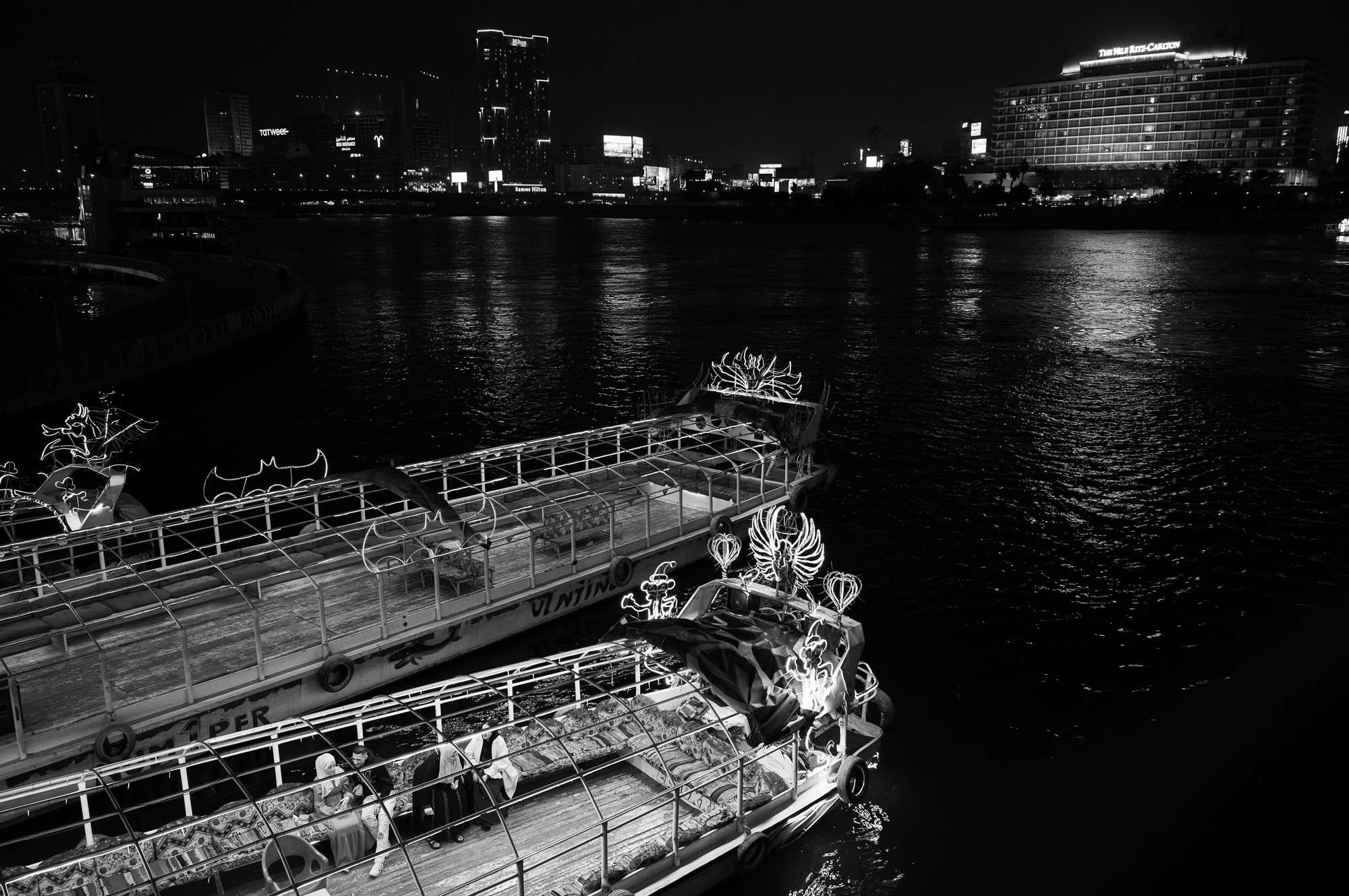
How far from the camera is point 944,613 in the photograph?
25.1m

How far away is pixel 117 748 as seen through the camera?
51.4 ft

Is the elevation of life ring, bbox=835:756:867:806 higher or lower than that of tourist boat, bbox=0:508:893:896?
lower

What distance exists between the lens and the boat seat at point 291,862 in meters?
11.8

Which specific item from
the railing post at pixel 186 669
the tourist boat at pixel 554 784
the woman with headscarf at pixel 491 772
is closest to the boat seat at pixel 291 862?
the tourist boat at pixel 554 784

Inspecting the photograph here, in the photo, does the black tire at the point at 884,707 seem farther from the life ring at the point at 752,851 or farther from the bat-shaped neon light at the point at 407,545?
the bat-shaped neon light at the point at 407,545

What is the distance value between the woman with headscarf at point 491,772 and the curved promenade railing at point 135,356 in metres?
37.4

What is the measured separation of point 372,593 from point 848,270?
109 meters

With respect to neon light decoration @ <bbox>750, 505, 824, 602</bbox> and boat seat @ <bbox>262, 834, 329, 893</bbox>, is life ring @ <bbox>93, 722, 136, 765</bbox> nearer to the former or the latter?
boat seat @ <bbox>262, 834, 329, 893</bbox>

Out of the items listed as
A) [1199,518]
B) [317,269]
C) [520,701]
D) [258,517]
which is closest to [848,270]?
[317,269]

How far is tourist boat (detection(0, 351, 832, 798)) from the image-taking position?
16703 mm

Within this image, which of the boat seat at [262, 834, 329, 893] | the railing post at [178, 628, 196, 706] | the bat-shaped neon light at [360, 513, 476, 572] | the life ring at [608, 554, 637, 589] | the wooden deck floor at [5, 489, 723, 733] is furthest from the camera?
the life ring at [608, 554, 637, 589]

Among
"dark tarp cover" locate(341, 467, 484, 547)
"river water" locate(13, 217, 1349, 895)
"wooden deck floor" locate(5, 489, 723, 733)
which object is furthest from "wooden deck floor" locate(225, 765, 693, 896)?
"dark tarp cover" locate(341, 467, 484, 547)

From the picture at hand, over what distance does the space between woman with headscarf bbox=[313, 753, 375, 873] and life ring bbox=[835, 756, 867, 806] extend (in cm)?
756

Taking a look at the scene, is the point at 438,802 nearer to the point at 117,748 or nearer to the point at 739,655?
the point at 739,655
